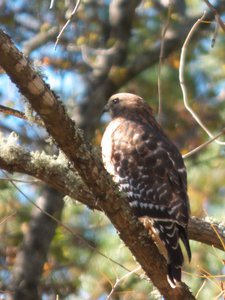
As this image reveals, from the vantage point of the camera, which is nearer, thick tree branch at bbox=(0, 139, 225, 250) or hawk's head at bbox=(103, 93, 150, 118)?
thick tree branch at bbox=(0, 139, 225, 250)

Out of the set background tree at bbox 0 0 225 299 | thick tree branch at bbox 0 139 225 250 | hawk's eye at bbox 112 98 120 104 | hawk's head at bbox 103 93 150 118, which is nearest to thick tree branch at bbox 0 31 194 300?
thick tree branch at bbox 0 139 225 250

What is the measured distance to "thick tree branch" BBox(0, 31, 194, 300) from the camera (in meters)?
4.04

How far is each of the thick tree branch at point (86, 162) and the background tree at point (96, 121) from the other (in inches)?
55.3

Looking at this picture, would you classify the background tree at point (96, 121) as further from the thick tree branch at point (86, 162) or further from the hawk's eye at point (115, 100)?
the thick tree branch at point (86, 162)

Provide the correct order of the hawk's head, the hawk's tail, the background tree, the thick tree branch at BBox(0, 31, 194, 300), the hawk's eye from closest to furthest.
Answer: the thick tree branch at BBox(0, 31, 194, 300) → the hawk's tail → the hawk's head → the hawk's eye → the background tree

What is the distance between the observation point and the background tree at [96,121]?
8453 mm

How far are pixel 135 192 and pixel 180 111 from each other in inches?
206

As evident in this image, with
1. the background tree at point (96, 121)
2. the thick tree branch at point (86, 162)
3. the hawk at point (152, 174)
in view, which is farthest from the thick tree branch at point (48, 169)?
the background tree at point (96, 121)

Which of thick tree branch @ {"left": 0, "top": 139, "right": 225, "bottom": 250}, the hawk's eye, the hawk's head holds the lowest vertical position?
thick tree branch @ {"left": 0, "top": 139, "right": 225, "bottom": 250}

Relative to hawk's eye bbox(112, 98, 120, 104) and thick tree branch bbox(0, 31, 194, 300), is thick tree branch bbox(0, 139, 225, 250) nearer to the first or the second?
thick tree branch bbox(0, 31, 194, 300)

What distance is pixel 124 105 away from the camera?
277 inches

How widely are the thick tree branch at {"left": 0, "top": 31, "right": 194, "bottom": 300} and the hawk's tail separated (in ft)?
0.23

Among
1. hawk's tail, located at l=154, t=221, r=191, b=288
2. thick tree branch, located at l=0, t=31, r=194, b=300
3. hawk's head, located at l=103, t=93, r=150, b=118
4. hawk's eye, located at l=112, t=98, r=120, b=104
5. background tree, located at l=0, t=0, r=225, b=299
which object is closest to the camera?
thick tree branch, located at l=0, t=31, r=194, b=300

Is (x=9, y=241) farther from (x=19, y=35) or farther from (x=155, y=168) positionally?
(x=155, y=168)
